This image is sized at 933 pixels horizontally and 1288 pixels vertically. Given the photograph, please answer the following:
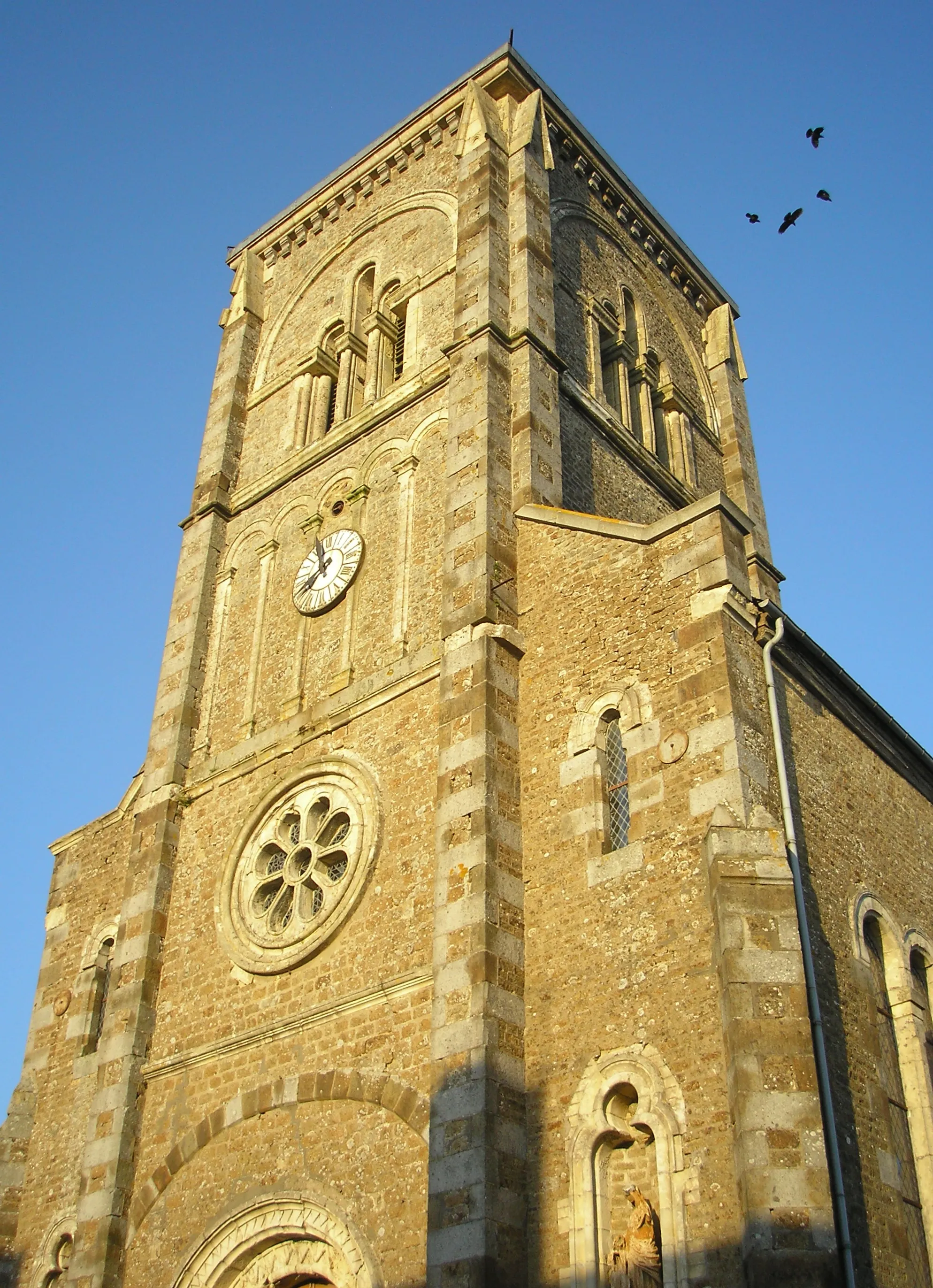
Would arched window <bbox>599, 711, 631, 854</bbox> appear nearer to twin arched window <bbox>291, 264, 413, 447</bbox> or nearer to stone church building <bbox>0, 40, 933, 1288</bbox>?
stone church building <bbox>0, 40, 933, 1288</bbox>

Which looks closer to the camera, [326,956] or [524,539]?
[326,956]

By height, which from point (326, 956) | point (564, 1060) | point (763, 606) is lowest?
point (564, 1060)

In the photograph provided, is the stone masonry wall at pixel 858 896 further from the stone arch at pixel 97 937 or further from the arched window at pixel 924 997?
the stone arch at pixel 97 937

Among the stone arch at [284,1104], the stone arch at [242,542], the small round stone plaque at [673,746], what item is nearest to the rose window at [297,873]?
the stone arch at [284,1104]

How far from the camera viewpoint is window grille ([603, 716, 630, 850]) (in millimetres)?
13117

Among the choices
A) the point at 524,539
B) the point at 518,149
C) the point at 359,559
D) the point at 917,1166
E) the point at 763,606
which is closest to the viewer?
the point at 917,1166

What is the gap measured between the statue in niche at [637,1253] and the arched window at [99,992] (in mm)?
8154

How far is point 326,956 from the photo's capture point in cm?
1437

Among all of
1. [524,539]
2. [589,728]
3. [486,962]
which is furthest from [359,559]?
[486,962]

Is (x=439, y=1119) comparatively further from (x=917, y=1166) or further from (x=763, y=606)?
(x=763, y=606)

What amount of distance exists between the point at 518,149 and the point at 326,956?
41.5 ft

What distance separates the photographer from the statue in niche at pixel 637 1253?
10633 mm

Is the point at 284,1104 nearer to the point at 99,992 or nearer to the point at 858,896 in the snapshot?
the point at 99,992

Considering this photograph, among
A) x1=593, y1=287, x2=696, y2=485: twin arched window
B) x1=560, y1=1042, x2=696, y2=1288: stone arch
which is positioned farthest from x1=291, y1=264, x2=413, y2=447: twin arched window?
x1=560, y1=1042, x2=696, y2=1288: stone arch
